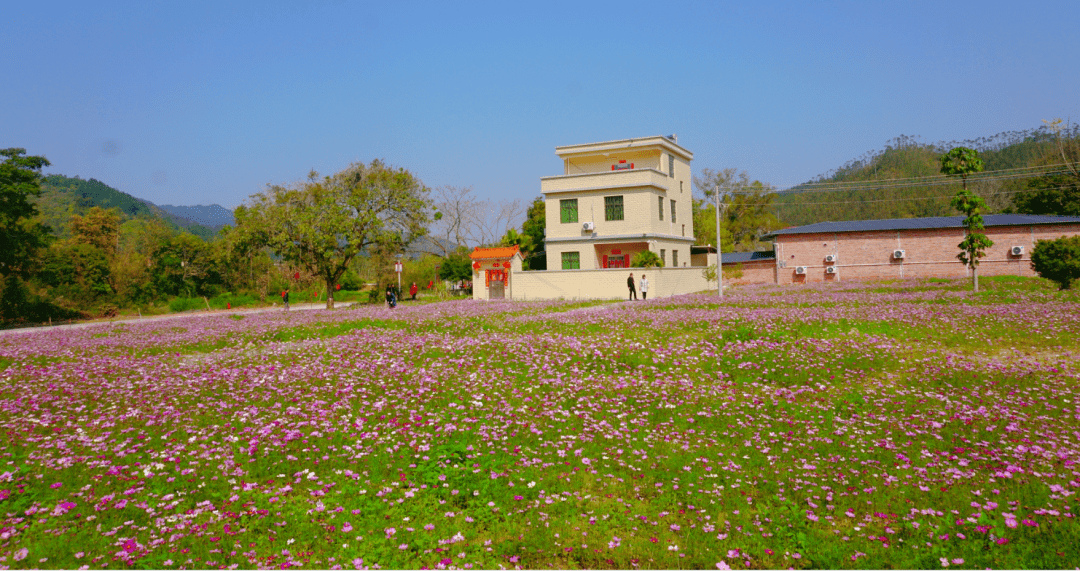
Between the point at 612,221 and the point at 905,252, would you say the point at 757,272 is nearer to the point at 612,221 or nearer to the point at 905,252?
the point at 905,252

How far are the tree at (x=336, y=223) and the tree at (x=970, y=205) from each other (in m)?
35.7

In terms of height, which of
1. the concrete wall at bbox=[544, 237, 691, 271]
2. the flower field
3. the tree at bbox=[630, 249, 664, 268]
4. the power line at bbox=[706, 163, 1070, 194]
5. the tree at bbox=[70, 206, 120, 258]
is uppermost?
the power line at bbox=[706, 163, 1070, 194]

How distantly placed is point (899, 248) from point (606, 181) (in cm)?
2897

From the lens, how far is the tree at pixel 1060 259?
1128 inches

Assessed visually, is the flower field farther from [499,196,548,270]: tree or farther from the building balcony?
[499,196,548,270]: tree

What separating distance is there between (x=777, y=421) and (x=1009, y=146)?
154423 mm

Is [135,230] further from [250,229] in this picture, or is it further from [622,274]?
[622,274]

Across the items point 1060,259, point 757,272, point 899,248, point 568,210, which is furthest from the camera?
point 757,272

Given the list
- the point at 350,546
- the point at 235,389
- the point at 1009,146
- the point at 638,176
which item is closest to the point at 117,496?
the point at 350,546

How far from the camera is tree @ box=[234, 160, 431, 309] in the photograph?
4016 centimetres

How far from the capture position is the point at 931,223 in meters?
53.4

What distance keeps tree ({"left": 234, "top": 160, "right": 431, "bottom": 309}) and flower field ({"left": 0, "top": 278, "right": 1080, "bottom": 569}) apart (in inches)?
1072

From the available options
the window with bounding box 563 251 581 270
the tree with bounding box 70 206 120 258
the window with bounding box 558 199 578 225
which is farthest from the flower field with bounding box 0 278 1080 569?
the tree with bounding box 70 206 120 258

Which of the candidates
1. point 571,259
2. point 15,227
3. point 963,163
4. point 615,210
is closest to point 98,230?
point 15,227
